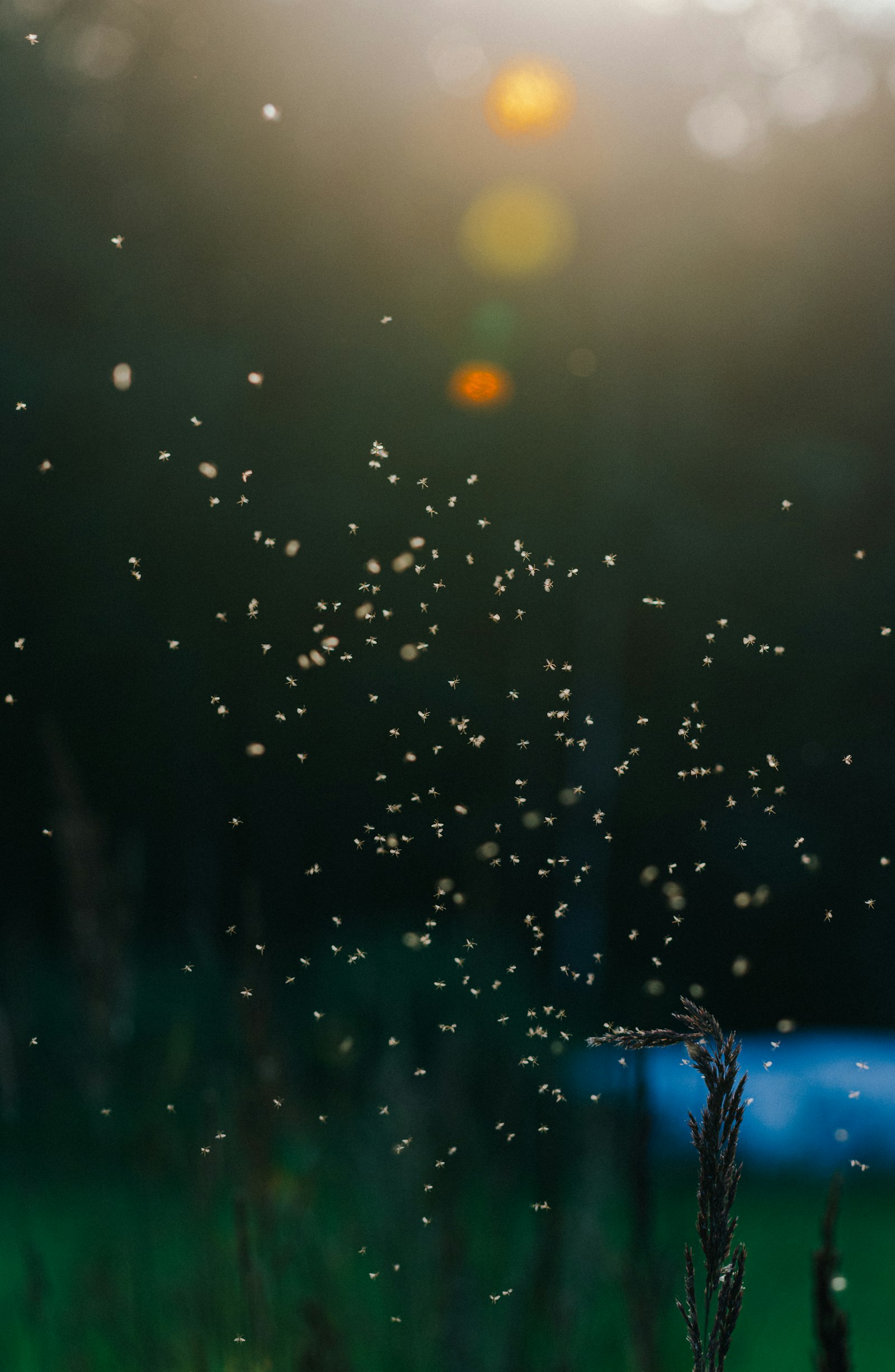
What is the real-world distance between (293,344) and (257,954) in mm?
2951

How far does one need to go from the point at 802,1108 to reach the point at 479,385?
2824 mm

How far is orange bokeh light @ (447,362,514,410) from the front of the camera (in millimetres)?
3881

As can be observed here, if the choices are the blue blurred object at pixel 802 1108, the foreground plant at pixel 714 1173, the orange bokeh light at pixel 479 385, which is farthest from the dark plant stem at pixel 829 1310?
the orange bokeh light at pixel 479 385

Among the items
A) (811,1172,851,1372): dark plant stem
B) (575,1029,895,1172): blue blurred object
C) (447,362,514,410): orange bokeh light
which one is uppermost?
(447,362,514,410): orange bokeh light

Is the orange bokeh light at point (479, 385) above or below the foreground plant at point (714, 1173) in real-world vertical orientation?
above

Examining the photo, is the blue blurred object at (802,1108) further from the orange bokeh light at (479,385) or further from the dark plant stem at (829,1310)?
the orange bokeh light at (479,385)

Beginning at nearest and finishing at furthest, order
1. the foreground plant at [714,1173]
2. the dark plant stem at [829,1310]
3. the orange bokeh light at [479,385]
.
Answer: the dark plant stem at [829,1310]
the foreground plant at [714,1173]
the orange bokeh light at [479,385]

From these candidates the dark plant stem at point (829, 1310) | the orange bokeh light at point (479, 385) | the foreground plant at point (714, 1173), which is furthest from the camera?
the orange bokeh light at point (479, 385)

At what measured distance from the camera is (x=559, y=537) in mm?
3934

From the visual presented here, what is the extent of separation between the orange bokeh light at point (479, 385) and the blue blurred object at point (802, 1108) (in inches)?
96.3

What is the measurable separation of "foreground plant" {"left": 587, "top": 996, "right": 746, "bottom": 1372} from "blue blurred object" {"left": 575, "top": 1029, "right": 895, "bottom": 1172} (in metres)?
1.22

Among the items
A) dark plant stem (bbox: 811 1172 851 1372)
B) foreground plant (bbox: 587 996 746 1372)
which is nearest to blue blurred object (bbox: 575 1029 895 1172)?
foreground plant (bbox: 587 996 746 1372)

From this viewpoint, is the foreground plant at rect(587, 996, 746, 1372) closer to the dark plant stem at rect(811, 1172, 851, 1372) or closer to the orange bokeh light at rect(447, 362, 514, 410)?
the dark plant stem at rect(811, 1172, 851, 1372)

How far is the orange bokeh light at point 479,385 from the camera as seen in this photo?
388 centimetres
